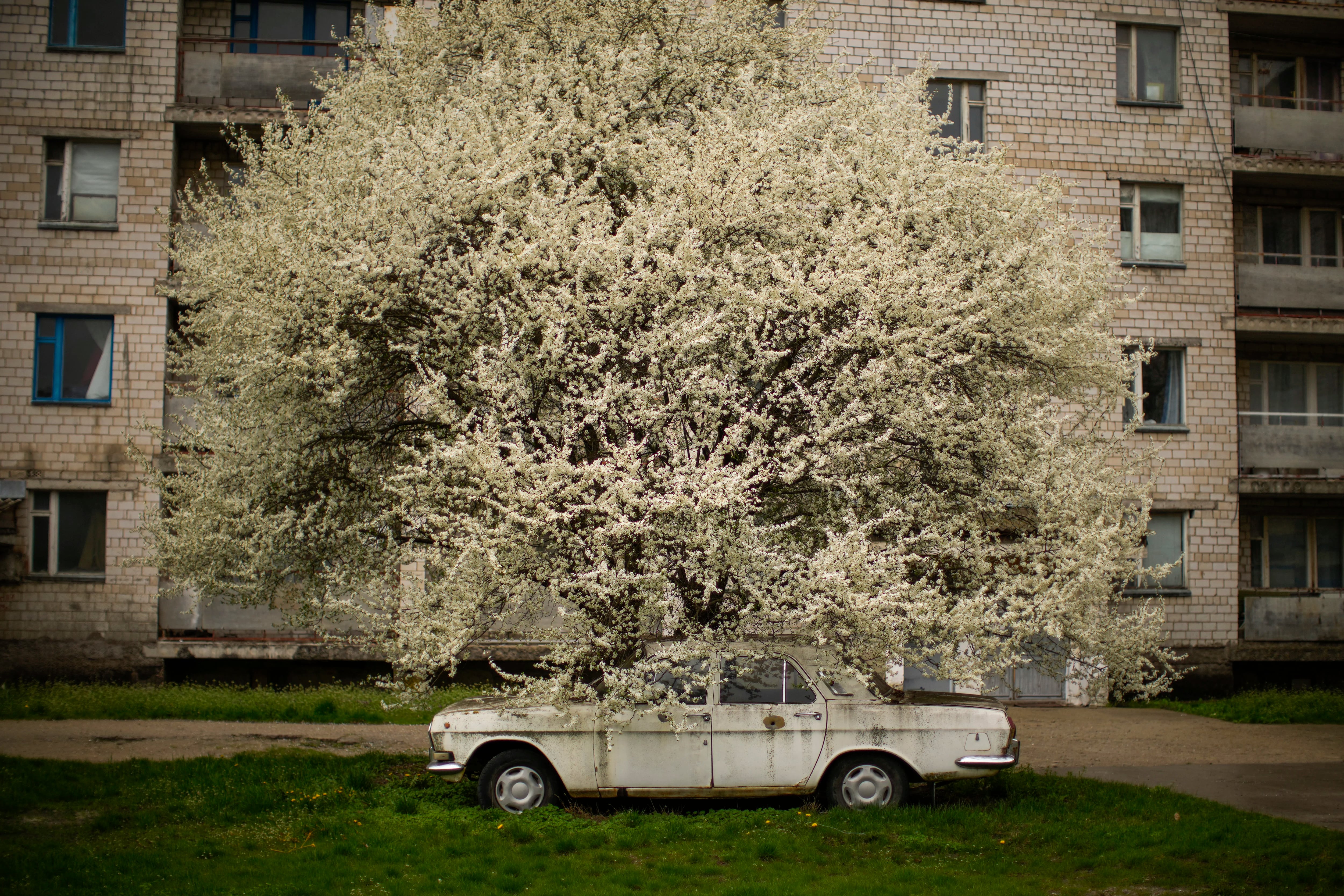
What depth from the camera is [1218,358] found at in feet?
67.3

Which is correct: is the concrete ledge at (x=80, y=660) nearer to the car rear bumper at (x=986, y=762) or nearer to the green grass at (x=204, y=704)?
the green grass at (x=204, y=704)

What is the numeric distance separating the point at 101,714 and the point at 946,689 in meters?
14.2

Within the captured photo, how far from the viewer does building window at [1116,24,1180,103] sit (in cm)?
2109

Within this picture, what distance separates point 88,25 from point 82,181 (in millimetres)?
2838

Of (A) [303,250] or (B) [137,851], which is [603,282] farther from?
(B) [137,851]

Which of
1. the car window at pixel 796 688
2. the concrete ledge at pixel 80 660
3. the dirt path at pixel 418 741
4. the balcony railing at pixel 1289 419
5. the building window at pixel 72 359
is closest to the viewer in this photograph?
the car window at pixel 796 688

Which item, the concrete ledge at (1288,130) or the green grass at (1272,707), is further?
the concrete ledge at (1288,130)

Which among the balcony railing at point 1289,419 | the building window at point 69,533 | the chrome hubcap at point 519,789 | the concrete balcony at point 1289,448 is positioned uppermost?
the balcony railing at point 1289,419

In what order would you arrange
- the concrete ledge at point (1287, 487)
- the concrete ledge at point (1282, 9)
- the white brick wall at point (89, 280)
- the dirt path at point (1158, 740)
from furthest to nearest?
the concrete ledge at point (1282, 9) < the concrete ledge at point (1287, 487) < the white brick wall at point (89, 280) < the dirt path at point (1158, 740)

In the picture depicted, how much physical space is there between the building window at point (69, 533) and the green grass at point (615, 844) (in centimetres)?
922

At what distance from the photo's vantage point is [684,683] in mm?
8969

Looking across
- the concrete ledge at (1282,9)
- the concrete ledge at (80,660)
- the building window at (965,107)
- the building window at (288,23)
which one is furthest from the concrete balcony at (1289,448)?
the concrete ledge at (80,660)

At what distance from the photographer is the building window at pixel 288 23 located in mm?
20922

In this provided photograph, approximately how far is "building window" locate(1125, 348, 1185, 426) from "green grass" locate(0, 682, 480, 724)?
13291mm
